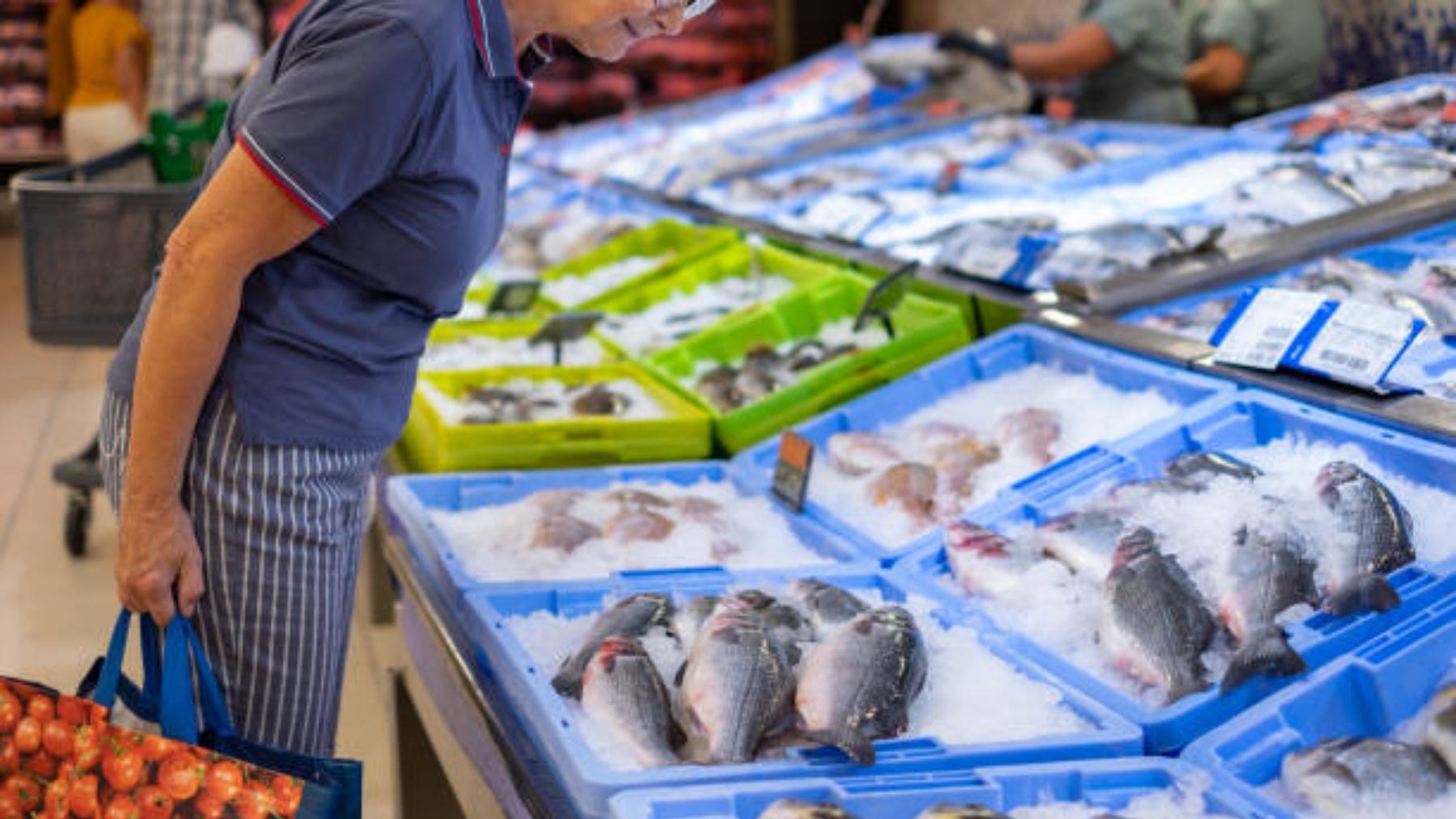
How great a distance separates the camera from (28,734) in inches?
69.3

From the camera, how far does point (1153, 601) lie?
6.39ft

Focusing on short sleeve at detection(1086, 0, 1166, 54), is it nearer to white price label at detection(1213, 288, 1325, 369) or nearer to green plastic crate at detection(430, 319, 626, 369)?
green plastic crate at detection(430, 319, 626, 369)

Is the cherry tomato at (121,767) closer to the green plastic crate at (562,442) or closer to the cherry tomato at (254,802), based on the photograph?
the cherry tomato at (254,802)

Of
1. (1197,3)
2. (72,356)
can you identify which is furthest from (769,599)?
(72,356)

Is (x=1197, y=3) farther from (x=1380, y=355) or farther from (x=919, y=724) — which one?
(x=919, y=724)

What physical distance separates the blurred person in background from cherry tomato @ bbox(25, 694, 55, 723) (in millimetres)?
8100

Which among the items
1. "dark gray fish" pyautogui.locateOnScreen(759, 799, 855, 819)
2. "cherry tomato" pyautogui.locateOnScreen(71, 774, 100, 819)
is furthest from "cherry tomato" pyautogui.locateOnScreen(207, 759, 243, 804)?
"dark gray fish" pyautogui.locateOnScreen(759, 799, 855, 819)

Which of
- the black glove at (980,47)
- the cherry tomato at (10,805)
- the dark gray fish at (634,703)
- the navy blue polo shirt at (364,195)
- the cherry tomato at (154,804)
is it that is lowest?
the black glove at (980,47)

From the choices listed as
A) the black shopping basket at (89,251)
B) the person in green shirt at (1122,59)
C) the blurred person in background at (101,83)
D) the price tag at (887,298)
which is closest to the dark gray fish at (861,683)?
the price tag at (887,298)

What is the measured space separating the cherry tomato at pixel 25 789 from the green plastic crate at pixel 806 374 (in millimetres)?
1747

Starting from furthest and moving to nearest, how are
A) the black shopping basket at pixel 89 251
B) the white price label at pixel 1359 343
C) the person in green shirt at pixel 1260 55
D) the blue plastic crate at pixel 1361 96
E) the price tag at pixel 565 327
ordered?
the person in green shirt at pixel 1260 55, the blue plastic crate at pixel 1361 96, the black shopping basket at pixel 89 251, the price tag at pixel 565 327, the white price label at pixel 1359 343

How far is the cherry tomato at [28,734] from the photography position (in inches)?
69.2

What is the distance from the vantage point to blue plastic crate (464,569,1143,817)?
1711 millimetres

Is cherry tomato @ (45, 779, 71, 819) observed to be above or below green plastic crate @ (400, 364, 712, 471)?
above
